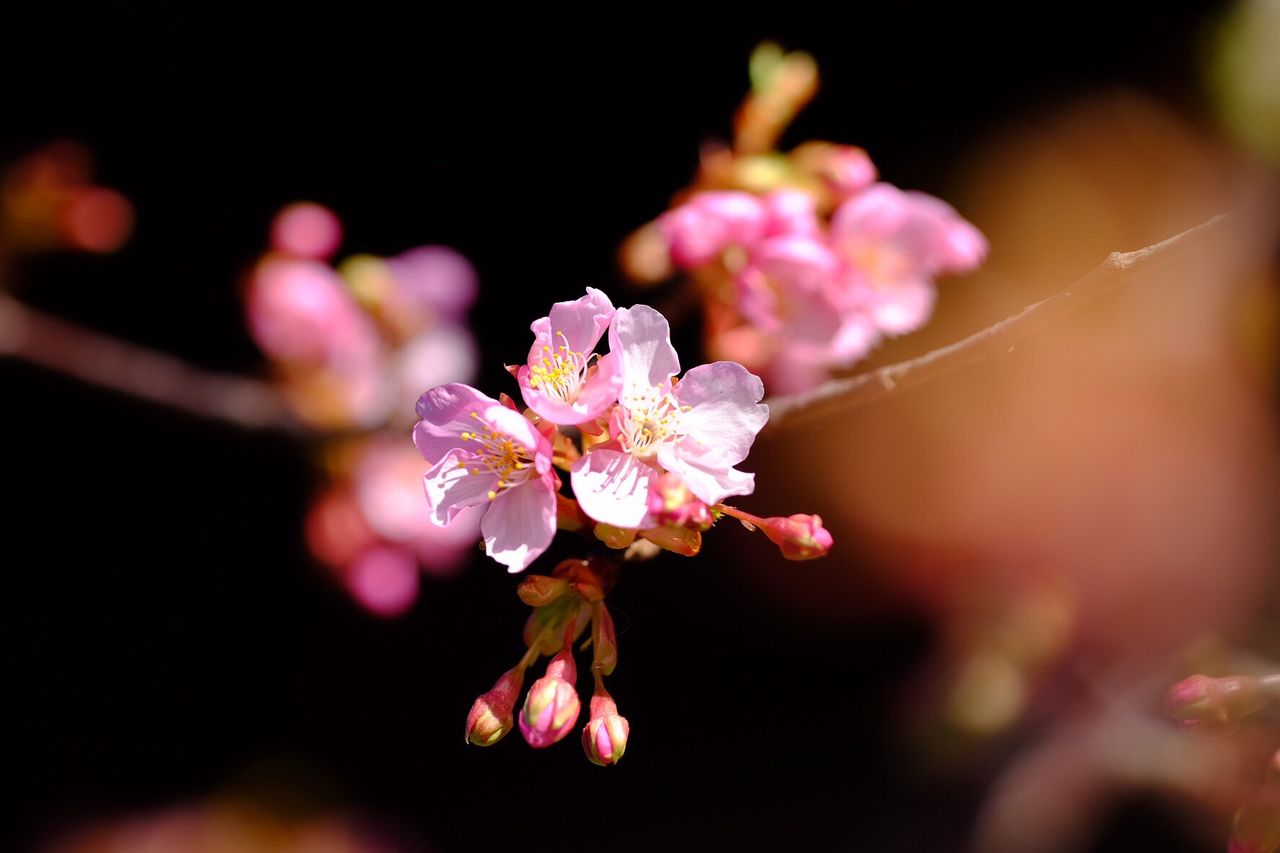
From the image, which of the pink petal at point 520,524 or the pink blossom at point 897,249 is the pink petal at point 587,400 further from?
the pink blossom at point 897,249

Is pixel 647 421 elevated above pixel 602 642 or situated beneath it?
elevated above

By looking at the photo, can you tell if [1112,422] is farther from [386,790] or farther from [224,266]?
[224,266]

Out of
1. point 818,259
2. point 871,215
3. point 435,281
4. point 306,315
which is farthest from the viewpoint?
point 435,281

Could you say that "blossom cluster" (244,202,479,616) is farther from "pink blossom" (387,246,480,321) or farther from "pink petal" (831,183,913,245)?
"pink petal" (831,183,913,245)

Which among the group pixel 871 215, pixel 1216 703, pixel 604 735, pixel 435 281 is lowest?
pixel 1216 703

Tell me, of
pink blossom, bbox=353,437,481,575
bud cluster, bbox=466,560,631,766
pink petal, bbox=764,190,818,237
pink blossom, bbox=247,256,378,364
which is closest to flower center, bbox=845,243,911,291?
pink petal, bbox=764,190,818,237

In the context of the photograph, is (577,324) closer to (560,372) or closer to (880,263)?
(560,372)

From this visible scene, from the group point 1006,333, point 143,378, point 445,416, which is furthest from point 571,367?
point 143,378
